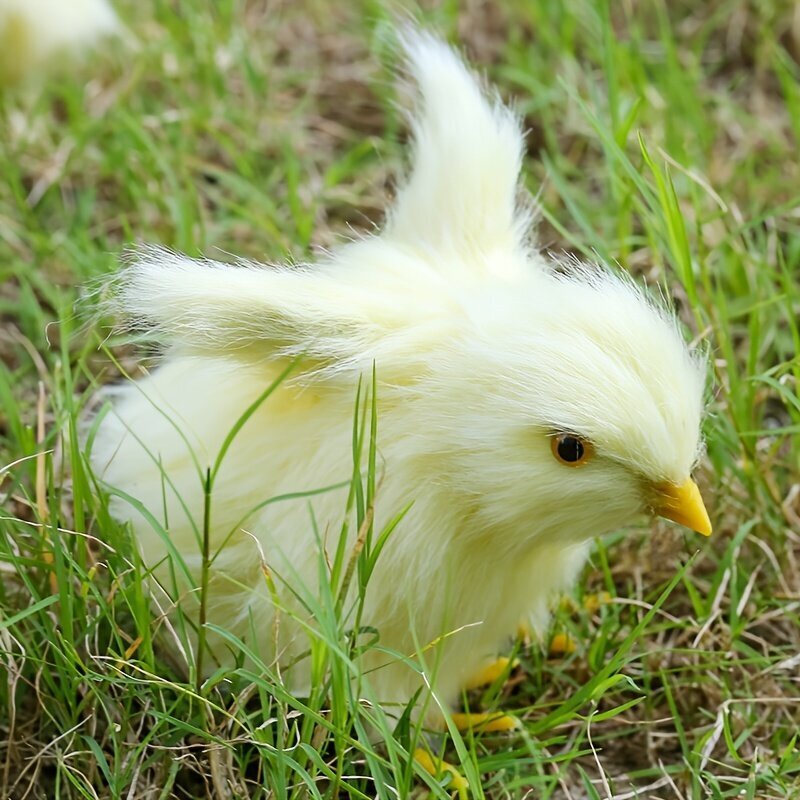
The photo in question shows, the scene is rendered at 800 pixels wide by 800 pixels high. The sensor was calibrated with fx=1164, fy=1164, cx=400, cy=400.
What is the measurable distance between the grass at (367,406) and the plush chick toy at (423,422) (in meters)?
0.08

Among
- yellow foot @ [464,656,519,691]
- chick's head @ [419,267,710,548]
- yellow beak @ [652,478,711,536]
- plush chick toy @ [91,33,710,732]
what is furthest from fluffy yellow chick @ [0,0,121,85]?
yellow beak @ [652,478,711,536]

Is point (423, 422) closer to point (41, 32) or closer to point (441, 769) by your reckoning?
point (441, 769)

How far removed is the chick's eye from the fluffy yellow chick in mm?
1693

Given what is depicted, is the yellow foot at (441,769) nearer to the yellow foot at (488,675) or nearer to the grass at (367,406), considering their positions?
the grass at (367,406)

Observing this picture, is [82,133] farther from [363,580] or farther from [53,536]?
[363,580]

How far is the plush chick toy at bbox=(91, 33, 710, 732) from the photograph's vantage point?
4.32ft

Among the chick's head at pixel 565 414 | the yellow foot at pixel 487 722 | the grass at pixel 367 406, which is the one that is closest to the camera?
the chick's head at pixel 565 414

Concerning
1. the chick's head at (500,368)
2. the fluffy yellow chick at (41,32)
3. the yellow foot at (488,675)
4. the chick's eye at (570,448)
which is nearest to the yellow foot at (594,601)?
the yellow foot at (488,675)

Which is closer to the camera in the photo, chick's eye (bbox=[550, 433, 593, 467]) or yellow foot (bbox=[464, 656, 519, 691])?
chick's eye (bbox=[550, 433, 593, 467])

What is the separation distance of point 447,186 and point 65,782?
3.05 ft

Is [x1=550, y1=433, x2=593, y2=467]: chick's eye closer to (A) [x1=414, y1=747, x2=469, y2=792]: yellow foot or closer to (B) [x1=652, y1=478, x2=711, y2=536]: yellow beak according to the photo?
(B) [x1=652, y1=478, x2=711, y2=536]: yellow beak

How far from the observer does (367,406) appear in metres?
1.40

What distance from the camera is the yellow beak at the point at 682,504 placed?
1344 millimetres

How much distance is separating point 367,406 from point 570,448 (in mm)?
252
